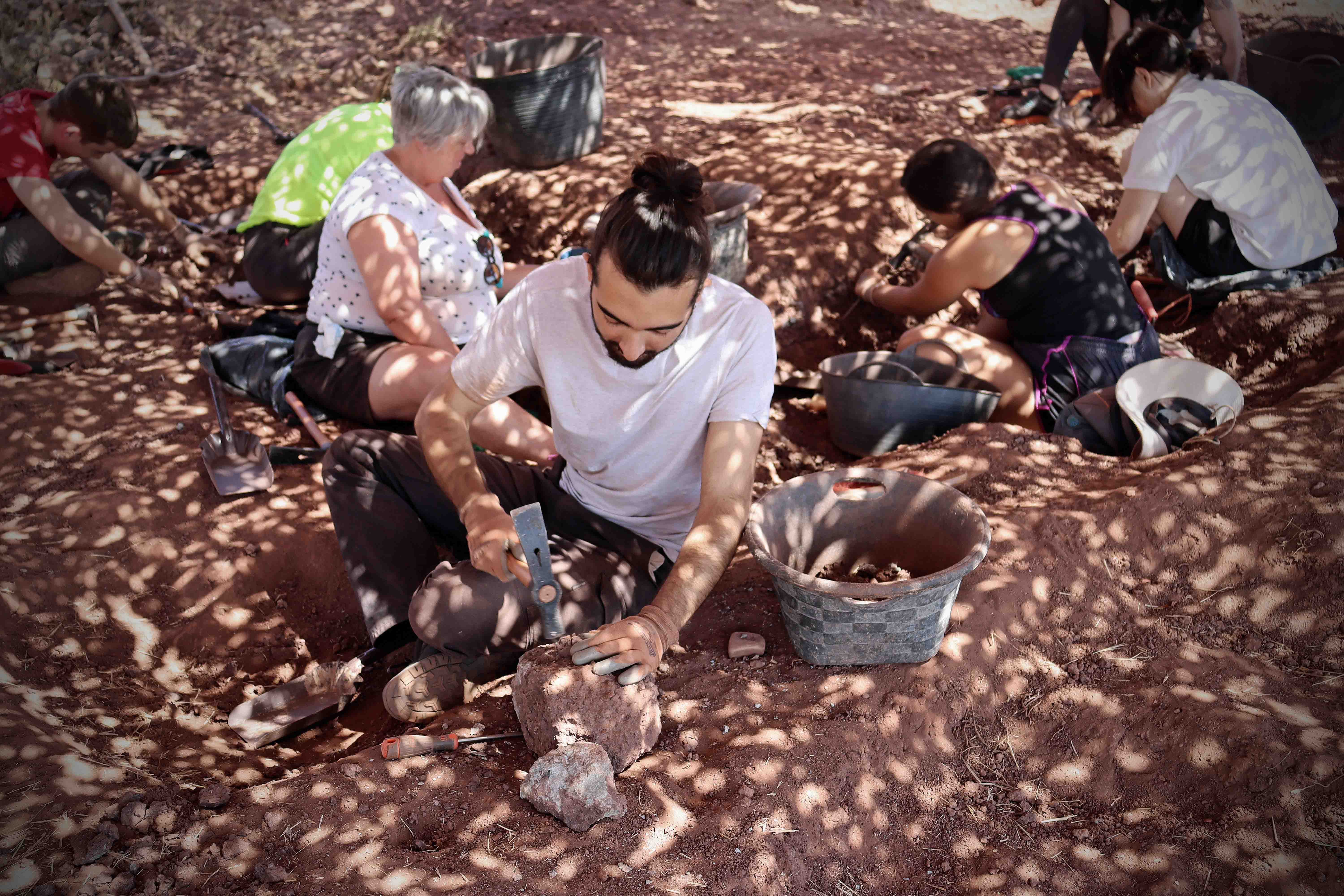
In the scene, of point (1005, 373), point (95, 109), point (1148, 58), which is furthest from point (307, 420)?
point (1148, 58)

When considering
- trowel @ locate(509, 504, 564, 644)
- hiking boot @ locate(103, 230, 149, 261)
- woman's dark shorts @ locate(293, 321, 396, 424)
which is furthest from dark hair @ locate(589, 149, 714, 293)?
hiking boot @ locate(103, 230, 149, 261)

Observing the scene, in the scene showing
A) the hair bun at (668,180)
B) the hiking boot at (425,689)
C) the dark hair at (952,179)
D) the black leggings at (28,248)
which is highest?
the hair bun at (668,180)

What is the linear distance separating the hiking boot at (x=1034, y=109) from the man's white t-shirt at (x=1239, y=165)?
8.09 feet

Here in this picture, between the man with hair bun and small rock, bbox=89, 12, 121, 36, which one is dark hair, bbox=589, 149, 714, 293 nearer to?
the man with hair bun

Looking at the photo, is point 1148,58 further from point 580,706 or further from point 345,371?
point 580,706

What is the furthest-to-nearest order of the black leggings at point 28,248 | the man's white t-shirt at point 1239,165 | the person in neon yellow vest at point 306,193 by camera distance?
the black leggings at point 28,248 < the person in neon yellow vest at point 306,193 < the man's white t-shirt at point 1239,165

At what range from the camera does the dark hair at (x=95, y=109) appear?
14.7 ft

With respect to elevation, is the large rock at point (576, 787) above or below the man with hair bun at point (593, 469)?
below

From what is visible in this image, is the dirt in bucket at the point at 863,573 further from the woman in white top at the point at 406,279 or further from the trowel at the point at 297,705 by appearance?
the trowel at the point at 297,705

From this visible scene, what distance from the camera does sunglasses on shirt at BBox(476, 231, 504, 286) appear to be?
3840 mm

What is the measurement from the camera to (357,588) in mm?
2725

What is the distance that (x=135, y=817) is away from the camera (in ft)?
6.76

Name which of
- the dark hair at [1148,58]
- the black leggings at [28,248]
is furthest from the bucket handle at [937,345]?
the black leggings at [28,248]

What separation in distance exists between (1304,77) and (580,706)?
22.6 feet
